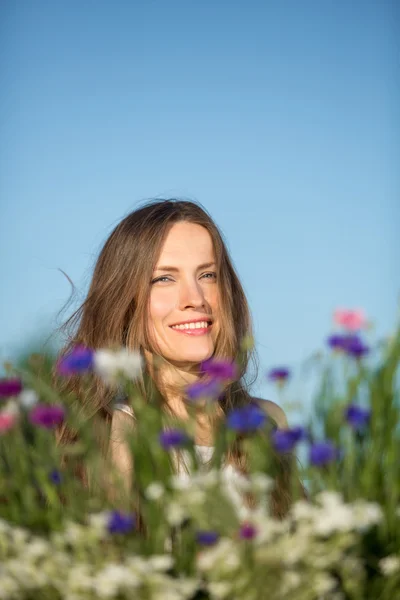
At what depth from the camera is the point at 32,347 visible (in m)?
6.25

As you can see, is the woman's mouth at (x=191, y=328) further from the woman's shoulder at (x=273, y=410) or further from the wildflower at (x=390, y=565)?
the wildflower at (x=390, y=565)

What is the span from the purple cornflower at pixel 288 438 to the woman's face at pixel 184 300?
1.78 metres

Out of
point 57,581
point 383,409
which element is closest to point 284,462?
point 383,409

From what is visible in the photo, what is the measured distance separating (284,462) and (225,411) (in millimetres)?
1642

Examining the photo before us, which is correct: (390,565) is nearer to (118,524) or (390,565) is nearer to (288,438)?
(288,438)

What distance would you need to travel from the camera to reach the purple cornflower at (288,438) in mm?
1447

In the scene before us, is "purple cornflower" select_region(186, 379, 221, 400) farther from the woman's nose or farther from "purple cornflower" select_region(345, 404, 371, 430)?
the woman's nose

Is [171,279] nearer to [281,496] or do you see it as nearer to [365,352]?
[281,496]

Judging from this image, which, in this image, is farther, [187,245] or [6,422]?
[187,245]

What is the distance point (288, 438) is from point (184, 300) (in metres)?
1.85

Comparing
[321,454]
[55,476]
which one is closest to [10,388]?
[55,476]

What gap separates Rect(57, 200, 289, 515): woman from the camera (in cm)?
331

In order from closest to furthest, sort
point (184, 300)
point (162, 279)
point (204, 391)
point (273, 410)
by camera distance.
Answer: point (204, 391)
point (184, 300)
point (162, 279)
point (273, 410)

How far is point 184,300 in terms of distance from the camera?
3277mm
